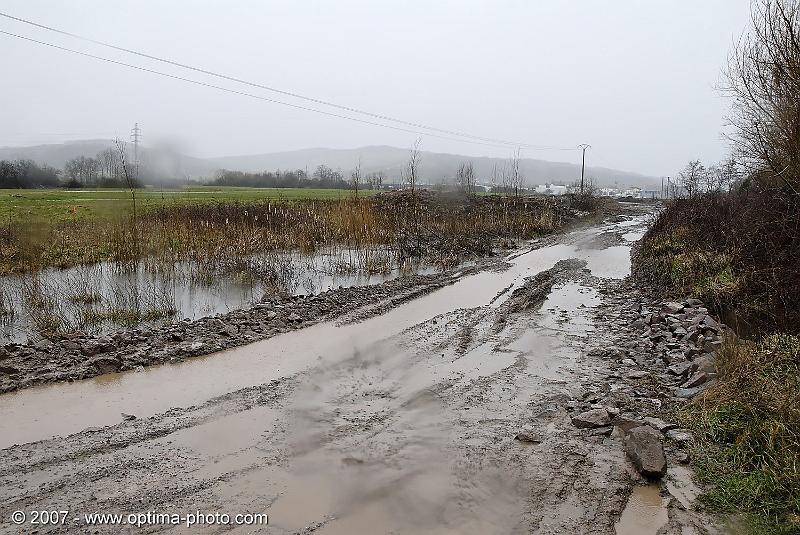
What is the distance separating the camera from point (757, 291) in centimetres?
800

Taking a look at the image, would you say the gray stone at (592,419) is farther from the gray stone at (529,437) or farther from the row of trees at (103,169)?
the row of trees at (103,169)

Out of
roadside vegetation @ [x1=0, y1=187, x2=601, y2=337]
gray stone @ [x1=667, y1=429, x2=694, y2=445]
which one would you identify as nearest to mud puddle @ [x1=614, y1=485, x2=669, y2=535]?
gray stone @ [x1=667, y1=429, x2=694, y2=445]

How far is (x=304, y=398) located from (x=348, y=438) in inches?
48.3

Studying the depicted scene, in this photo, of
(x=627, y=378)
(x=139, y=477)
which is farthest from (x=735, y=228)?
(x=139, y=477)

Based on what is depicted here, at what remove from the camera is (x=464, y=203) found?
27.3m

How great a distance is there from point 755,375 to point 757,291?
397 cm

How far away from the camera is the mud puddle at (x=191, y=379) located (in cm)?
507

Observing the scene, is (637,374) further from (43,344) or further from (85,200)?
(85,200)

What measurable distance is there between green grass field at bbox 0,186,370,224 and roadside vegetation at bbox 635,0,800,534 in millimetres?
12088

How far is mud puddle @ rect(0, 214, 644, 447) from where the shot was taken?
507 cm

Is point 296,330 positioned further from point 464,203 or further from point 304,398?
point 464,203

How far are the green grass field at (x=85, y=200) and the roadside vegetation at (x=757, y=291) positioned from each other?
12088mm

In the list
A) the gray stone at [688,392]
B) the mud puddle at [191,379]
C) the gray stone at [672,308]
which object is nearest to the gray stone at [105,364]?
the mud puddle at [191,379]

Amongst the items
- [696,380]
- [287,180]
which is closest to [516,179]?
[287,180]
